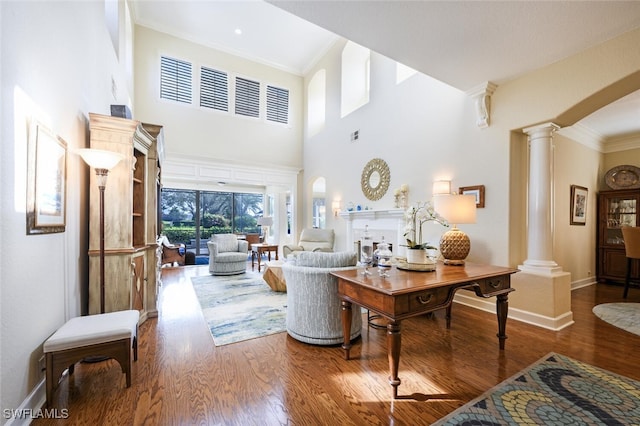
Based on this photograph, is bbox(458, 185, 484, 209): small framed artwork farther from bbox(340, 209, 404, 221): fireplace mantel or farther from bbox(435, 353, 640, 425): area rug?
bbox(435, 353, 640, 425): area rug

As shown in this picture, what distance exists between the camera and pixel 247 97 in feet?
24.0

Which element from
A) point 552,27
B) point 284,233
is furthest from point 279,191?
point 552,27

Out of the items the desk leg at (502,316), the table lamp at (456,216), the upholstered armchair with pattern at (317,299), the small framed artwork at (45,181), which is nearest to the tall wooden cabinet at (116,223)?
the small framed artwork at (45,181)

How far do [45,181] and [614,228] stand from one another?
793 cm

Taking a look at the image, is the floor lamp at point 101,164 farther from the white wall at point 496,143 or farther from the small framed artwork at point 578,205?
the small framed artwork at point 578,205

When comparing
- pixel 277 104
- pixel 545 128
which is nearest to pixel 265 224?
pixel 277 104

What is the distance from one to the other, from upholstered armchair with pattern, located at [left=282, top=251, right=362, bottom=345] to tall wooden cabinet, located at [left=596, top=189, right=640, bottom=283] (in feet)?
18.1

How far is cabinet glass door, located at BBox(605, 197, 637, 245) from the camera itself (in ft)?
15.5

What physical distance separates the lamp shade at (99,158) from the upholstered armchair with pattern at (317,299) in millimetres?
1700

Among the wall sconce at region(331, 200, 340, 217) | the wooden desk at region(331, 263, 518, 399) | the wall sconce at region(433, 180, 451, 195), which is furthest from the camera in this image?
the wall sconce at region(331, 200, 340, 217)

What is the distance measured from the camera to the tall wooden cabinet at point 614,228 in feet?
15.5

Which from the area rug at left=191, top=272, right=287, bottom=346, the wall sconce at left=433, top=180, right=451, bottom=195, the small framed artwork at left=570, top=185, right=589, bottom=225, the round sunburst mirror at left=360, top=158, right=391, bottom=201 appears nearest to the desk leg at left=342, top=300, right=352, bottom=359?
the area rug at left=191, top=272, right=287, bottom=346

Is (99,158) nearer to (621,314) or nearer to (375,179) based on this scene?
(375,179)

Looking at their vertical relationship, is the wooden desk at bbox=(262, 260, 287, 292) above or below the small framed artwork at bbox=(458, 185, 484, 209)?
below
